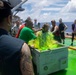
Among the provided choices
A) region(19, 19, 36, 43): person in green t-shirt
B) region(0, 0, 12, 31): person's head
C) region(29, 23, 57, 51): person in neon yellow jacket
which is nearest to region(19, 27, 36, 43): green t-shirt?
region(19, 19, 36, 43): person in green t-shirt

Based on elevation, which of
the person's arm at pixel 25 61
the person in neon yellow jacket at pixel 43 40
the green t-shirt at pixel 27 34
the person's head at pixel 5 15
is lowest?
the person in neon yellow jacket at pixel 43 40

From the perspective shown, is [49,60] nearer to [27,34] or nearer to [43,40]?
[43,40]

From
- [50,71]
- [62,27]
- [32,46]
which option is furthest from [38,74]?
[62,27]

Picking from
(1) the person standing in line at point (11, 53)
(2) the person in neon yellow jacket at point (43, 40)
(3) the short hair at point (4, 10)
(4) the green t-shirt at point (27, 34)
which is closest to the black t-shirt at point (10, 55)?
(1) the person standing in line at point (11, 53)

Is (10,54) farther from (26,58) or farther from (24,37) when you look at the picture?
(24,37)

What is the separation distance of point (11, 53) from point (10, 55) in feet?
0.06

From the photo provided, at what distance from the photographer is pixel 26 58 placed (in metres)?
1.31

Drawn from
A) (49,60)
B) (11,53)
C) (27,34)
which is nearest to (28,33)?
(27,34)

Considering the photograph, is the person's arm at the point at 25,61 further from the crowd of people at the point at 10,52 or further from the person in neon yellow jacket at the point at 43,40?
the person in neon yellow jacket at the point at 43,40

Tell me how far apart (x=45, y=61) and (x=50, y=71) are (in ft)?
1.46

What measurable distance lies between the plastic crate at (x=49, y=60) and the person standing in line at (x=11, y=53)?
3772 millimetres

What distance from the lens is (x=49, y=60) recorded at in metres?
5.35

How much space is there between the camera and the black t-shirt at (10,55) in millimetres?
1270

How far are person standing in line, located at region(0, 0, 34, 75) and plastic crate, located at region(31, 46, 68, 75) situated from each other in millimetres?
3772
